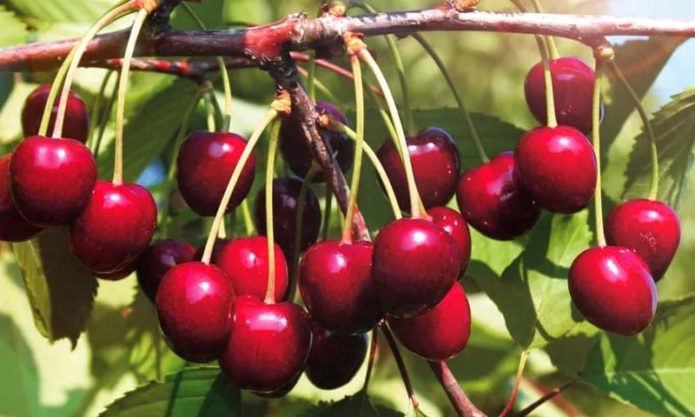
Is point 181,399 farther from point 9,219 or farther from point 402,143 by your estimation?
point 402,143

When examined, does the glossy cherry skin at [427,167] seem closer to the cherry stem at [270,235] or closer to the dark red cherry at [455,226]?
the dark red cherry at [455,226]

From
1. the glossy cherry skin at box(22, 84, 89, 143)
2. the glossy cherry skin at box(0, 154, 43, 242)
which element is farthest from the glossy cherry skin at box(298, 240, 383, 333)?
the glossy cherry skin at box(22, 84, 89, 143)

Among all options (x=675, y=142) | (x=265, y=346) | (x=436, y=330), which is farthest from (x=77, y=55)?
(x=675, y=142)

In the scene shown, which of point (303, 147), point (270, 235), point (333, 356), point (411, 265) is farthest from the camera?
point (303, 147)

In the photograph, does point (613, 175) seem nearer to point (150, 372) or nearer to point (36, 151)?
point (150, 372)

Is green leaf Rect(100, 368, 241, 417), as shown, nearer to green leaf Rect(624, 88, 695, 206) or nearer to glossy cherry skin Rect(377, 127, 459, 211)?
glossy cherry skin Rect(377, 127, 459, 211)

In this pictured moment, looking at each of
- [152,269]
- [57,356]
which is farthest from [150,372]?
[152,269]

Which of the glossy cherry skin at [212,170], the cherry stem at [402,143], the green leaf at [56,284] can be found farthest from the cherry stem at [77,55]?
the green leaf at [56,284]
